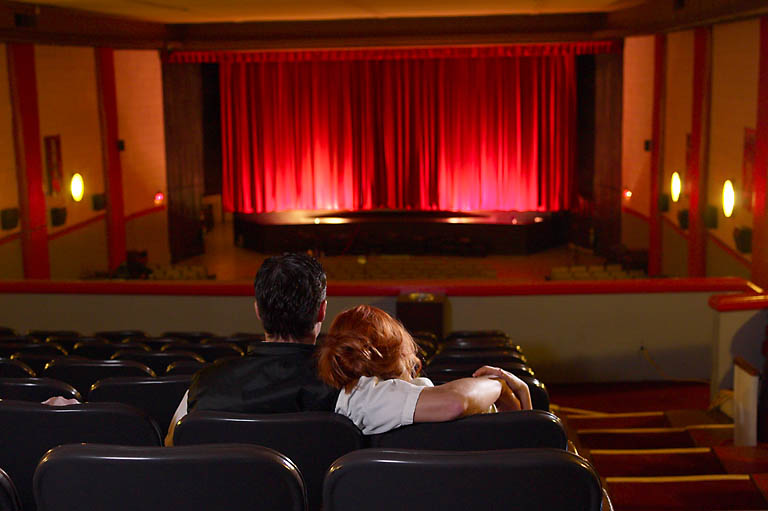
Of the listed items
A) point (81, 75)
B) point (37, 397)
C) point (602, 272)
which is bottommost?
point (602, 272)

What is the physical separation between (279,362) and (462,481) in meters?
0.76

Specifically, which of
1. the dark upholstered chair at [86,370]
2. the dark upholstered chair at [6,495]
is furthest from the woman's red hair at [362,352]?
the dark upholstered chair at [86,370]

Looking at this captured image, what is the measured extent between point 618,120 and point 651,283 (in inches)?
332

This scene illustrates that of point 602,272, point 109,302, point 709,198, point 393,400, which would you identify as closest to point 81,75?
point 109,302

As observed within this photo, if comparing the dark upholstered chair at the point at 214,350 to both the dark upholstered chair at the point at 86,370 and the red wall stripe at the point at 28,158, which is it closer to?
the dark upholstered chair at the point at 86,370

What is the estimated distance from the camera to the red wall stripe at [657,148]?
1271 cm

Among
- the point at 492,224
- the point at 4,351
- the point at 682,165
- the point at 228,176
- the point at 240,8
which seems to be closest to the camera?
the point at 4,351

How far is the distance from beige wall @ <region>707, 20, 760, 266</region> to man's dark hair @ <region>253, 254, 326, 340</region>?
824 centimetres

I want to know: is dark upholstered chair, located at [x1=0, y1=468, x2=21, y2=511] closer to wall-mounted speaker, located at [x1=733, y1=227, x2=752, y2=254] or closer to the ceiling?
the ceiling

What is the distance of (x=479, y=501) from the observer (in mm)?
1758

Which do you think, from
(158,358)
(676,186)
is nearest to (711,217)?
(676,186)

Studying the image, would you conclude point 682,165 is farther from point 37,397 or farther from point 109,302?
point 37,397

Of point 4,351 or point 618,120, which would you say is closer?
point 4,351

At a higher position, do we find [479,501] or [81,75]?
[81,75]
